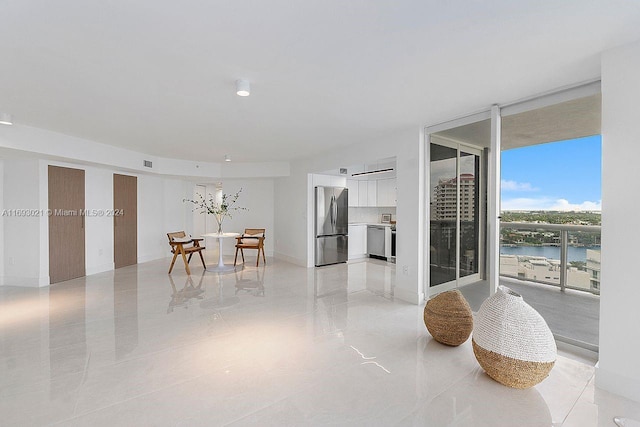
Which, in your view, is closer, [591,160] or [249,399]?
[249,399]

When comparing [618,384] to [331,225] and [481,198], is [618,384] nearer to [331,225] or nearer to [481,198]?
[481,198]

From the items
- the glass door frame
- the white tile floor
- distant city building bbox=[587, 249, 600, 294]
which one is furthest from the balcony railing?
the white tile floor

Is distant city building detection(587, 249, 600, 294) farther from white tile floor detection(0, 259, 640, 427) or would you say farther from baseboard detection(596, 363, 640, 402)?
baseboard detection(596, 363, 640, 402)

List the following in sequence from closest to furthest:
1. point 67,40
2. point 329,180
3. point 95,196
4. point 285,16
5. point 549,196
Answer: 1. point 285,16
2. point 67,40
3. point 549,196
4. point 95,196
5. point 329,180

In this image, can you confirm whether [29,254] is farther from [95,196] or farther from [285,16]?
[285,16]

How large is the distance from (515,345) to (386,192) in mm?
5816

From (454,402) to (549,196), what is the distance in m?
2.16

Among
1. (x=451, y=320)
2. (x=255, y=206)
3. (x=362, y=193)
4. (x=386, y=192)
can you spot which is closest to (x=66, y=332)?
(x=451, y=320)

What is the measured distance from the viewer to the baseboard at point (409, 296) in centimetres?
407

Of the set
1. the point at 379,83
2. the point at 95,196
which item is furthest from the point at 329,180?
the point at 95,196

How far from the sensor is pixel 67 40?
78.4 inches

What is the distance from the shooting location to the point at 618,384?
2.12 metres

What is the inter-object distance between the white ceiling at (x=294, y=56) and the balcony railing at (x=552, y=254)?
1.34 meters

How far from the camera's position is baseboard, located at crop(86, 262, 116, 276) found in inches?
228
